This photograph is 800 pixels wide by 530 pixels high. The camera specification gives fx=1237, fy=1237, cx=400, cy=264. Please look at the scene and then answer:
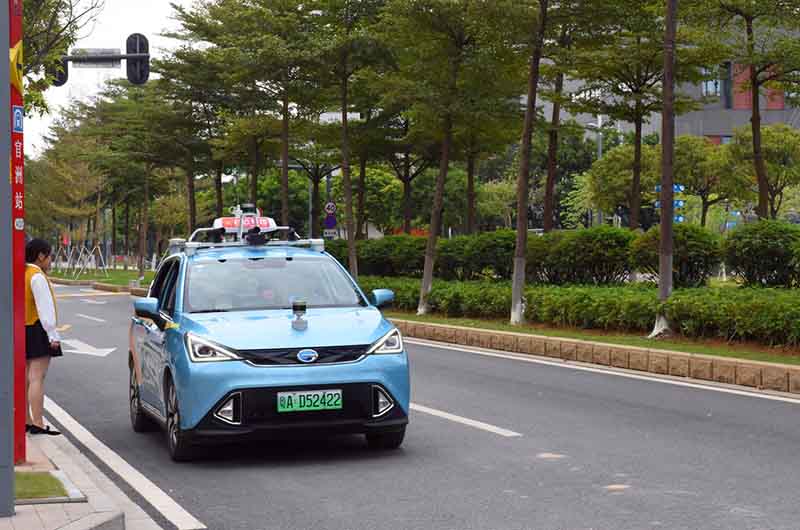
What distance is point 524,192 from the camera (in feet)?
79.0

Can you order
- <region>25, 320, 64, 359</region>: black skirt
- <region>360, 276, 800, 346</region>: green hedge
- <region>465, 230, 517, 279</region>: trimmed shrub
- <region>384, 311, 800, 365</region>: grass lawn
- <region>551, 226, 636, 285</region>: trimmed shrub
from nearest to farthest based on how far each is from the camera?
<region>25, 320, 64, 359</region>: black skirt → <region>384, 311, 800, 365</region>: grass lawn → <region>360, 276, 800, 346</region>: green hedge → <region>551, 226, 636, 285</region>: trimmed shrub → <region>465, 230, 517, 279</region>: trimmed shrub

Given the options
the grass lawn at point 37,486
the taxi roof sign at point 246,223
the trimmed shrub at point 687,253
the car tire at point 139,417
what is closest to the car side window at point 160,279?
the car tire at point 139,417

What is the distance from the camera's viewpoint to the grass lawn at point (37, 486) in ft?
24.2

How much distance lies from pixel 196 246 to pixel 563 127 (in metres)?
21.4

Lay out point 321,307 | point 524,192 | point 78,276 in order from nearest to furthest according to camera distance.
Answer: point 321,307 → point 524,192 → point 78,276

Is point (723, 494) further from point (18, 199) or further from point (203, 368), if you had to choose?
point (18, 199)

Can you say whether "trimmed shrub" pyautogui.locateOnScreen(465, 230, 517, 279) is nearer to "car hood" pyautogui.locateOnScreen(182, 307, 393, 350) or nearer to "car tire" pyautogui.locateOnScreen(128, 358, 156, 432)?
"car tire" pyautogui.locateOnScreen(128, 358, 156, 432)

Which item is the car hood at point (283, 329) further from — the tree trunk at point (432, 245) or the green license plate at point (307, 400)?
the tree trunk at point (432, 245)

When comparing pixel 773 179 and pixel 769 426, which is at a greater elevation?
pixel 773 179

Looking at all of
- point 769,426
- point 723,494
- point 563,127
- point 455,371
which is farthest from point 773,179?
point 723,494

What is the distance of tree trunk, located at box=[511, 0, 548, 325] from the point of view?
23656mm

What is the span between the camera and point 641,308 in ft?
65.8

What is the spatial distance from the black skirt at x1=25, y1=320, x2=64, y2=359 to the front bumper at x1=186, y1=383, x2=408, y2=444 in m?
2.06

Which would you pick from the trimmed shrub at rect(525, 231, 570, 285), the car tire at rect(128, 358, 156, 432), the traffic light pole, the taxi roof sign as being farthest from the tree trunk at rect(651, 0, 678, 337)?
the traffic light pole
